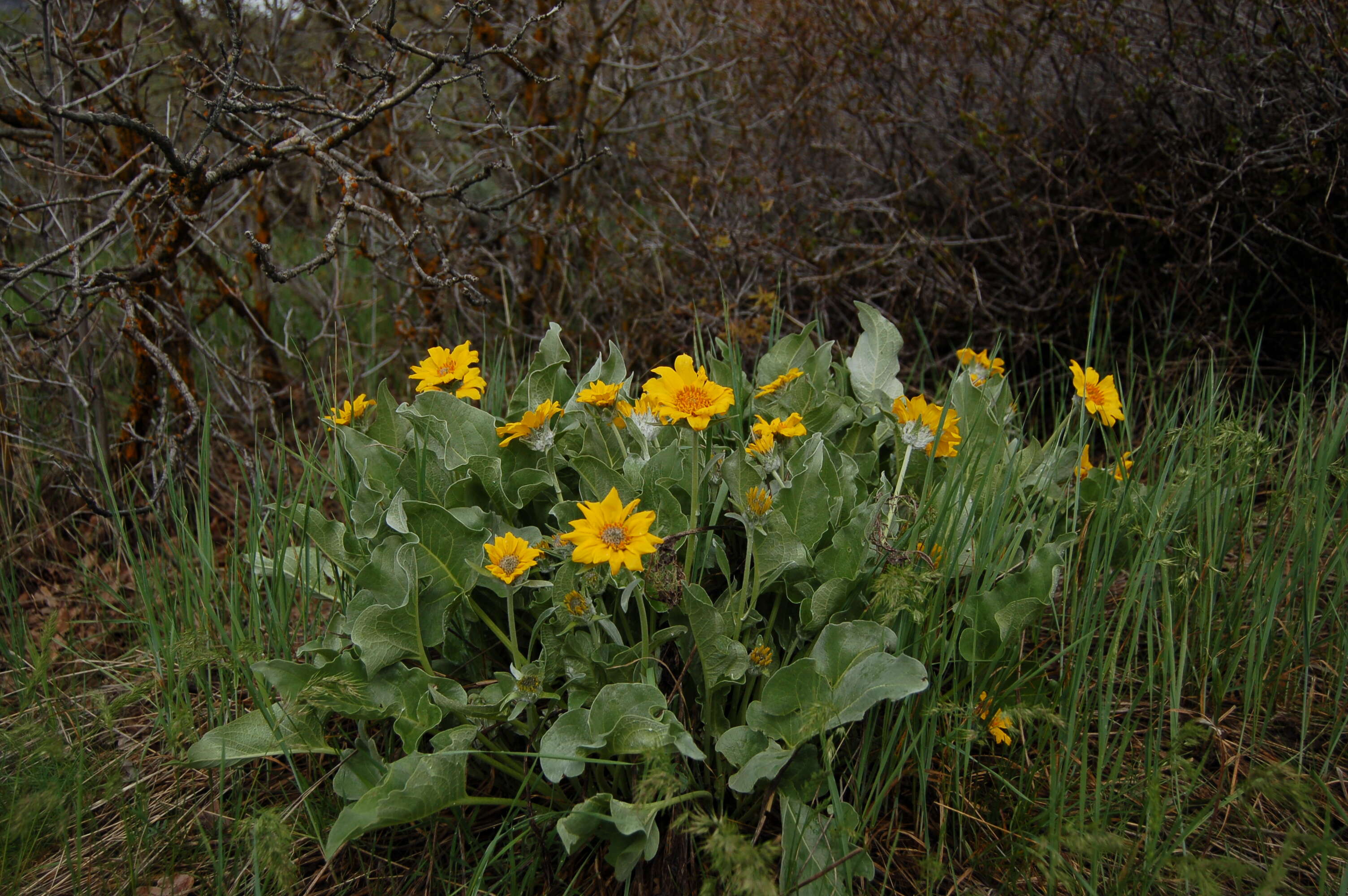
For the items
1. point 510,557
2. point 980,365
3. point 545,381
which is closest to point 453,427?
point 545,381

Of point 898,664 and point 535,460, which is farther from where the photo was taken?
point 535,460

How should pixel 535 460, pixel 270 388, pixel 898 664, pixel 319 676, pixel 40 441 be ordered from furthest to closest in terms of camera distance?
pixel 270 388
pixel 40 441
pixel 535 460
pixel 319 676
pixel 898 664

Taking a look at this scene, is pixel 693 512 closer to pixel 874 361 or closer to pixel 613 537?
pixel 613 537

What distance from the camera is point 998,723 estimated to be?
1675 millimetres

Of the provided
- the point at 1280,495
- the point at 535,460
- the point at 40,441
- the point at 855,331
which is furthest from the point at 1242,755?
the point at 40,441

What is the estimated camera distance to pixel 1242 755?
179cm

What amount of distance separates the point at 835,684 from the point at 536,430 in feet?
2.38

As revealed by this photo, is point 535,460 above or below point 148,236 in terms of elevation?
below

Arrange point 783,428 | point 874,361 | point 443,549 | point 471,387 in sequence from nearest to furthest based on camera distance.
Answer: point 783,428, point 443,549, point 471,387, point 874,361

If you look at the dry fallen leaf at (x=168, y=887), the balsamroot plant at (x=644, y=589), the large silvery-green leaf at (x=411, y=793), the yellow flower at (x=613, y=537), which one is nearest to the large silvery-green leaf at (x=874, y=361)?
the balsamroot plant at (x=644, y=589)

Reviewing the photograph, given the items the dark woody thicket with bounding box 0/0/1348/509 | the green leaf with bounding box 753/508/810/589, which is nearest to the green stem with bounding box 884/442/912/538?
the green leaf with bounding box 753/508/810/589

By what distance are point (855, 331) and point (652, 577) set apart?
2.65m

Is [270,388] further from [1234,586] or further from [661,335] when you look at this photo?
[1234,586]

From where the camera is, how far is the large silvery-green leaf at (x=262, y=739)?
1585 millimetres
